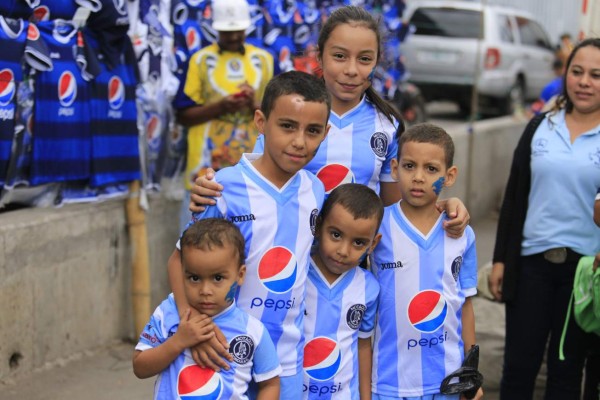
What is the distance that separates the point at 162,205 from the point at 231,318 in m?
3.40

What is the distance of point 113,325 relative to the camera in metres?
5.66

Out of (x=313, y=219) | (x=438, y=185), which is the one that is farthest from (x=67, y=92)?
(x=438, y=185)

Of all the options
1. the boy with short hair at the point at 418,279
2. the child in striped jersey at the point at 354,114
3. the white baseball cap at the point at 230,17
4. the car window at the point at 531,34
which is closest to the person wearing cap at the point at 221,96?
the white baseball cap at the point at 230,17

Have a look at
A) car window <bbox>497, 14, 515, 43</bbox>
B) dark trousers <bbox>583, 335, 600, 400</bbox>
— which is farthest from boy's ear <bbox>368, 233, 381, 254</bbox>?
car window <bbox>497, 14, 515, 43</bbox>

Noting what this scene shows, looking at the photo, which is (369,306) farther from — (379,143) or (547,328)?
(547,328)

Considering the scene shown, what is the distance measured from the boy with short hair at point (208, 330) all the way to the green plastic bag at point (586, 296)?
66.6 inches

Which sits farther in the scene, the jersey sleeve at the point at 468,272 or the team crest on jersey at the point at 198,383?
the jersey sleeve at the point at 468,272

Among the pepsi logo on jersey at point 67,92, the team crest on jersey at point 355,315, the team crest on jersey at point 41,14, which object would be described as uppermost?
the team crest on jersey at point 41,14

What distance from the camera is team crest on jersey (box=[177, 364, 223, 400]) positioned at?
284 centimetres

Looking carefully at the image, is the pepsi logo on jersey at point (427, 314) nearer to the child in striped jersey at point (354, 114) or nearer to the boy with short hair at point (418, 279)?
the boy with short hair at point (418, 279)

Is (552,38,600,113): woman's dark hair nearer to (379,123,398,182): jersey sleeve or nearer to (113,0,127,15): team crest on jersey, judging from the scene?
(379,123,398,182): jersey sleeve

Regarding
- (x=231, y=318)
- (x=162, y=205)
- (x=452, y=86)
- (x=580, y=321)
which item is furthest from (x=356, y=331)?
(x=452, y=86)

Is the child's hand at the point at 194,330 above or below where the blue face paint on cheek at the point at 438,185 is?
below

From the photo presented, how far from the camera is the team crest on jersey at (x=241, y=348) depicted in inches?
113
